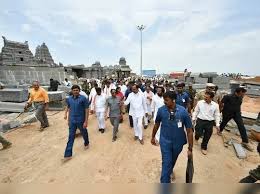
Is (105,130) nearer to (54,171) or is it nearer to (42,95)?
(42,95)

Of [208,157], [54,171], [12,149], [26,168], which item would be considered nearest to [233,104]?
[208,157]

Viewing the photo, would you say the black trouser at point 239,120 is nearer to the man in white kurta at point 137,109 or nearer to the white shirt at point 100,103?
the man in white kurta at point 137,109

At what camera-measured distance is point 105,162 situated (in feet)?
18.5

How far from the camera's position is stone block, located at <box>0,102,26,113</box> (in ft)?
35.3

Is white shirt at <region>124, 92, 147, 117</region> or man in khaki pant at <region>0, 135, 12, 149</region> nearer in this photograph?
man in khaki pant at <region>0, 135, 12, 149</region>

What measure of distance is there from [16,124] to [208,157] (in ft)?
22.5

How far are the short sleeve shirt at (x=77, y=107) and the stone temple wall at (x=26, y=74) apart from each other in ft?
48.6

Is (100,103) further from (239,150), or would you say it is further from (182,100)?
(239,150)

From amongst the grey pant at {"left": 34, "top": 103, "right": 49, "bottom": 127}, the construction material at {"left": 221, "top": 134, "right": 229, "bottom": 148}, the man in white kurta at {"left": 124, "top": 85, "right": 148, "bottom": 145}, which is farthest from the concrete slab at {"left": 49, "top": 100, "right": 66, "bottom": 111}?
the construction material at {"left": 221, "top": 134, "right": 229, "bottom": 148}

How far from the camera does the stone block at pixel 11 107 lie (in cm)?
1076

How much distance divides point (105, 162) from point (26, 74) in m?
17.6

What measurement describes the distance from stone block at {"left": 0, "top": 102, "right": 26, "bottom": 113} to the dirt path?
334 centimetres

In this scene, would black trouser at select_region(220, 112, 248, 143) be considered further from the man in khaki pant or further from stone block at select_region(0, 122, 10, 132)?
stone block at select_region(0, 122, 10, 132)

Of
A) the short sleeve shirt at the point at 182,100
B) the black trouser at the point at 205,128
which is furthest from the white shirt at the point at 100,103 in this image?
the black trouser at the point at 205,128
